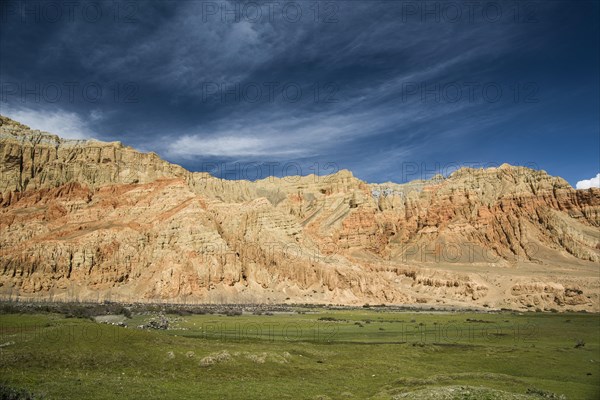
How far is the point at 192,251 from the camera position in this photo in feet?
366

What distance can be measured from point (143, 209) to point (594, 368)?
119654mm

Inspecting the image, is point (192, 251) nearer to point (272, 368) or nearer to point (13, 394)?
point (272, 368)

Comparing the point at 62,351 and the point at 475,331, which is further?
the point at 475,331

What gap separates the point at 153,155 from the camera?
165875mm

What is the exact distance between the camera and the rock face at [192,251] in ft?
346

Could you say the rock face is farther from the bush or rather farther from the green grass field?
the bush

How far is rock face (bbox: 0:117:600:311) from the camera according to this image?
105375 millimetres

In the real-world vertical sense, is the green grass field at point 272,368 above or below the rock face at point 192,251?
below

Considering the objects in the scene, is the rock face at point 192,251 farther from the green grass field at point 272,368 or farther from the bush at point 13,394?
the bush at point 13,394

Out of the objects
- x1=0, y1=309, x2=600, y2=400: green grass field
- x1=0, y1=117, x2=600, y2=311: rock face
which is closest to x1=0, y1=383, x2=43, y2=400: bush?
x1=0, y1=309, x2=600, y2=400: green grass field

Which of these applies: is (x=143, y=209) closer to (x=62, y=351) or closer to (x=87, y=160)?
(x=87, y=160)

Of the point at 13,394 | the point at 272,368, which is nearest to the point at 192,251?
the point at 272,368

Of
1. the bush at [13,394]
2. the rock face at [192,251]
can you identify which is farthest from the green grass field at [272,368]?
the rock face at [192,251]

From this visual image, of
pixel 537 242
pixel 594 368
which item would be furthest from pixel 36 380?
pixel 537 242
